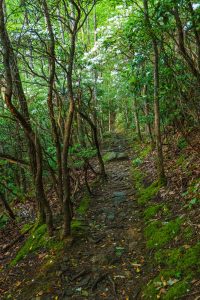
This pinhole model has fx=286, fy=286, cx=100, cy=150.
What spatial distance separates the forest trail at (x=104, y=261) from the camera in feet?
16.6

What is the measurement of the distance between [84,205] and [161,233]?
13.0 feet

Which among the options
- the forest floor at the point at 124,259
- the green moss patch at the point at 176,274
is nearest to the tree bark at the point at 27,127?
the forest floor at the point at 124,259

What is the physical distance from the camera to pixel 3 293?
5.79 metres

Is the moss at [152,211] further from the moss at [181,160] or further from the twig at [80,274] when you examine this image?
the twig at [80,274]

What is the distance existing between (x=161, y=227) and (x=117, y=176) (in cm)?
670

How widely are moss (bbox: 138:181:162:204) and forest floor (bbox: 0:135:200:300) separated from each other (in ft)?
0.13

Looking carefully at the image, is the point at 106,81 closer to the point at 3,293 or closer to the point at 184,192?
the point at 184,192

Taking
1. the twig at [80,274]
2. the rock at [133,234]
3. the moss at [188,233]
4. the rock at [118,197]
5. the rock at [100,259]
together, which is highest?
the moss at [188,233]

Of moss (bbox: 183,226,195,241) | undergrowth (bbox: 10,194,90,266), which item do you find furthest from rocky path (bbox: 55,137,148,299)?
moss (bbox: 183,226,195,241)

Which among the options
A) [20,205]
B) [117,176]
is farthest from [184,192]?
[20,205]

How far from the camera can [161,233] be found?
6.11m

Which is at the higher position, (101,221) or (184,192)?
(184,192)

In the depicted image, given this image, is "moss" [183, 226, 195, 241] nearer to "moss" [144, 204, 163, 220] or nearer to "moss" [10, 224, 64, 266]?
"moss" [144, 204, 163, 220]

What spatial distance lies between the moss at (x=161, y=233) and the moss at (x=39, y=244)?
209 centimetres
